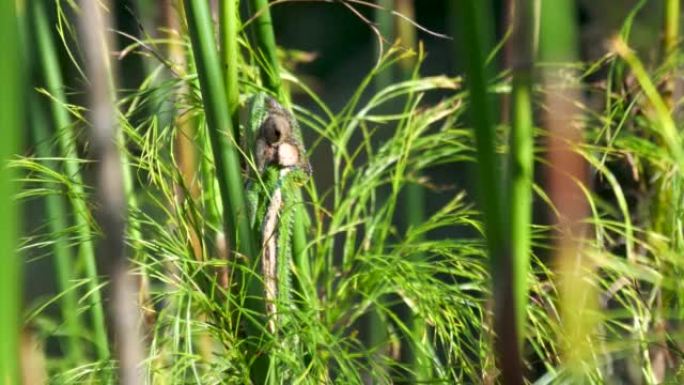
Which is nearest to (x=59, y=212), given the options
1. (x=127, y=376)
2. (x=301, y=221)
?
(x=301, y=221)

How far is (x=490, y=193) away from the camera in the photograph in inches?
13.0

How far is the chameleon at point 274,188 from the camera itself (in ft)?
2.51

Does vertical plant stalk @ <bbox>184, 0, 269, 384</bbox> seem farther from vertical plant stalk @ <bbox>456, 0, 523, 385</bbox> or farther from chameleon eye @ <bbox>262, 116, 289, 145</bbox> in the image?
vertical plant stalk @ <bbox>456, 0, 523, 385</bbox>

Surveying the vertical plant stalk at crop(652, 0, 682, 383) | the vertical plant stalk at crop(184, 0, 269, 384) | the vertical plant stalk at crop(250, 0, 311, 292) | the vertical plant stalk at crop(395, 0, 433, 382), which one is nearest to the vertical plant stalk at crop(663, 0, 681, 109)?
the vertical plant stalk at crop(652, 0, 682, 383)

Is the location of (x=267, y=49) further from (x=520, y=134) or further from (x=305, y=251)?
(x=520, y=134)

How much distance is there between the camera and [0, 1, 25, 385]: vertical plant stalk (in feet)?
1.10

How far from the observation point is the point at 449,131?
911 millimetres

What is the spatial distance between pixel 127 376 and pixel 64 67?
64 cm

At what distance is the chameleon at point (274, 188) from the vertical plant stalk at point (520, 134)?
11.9 inches

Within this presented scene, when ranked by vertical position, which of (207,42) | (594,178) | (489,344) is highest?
(207,42)

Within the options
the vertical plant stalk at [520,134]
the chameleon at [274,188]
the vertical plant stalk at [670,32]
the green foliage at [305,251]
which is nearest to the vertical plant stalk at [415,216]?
the green foliage at [305,251]

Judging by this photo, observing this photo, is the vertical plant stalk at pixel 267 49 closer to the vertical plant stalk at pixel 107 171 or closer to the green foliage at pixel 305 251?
the green foliage at pixel 305 251

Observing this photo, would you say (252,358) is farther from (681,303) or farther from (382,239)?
(681,303)

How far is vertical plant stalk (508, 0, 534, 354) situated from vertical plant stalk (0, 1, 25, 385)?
16 centimetres
